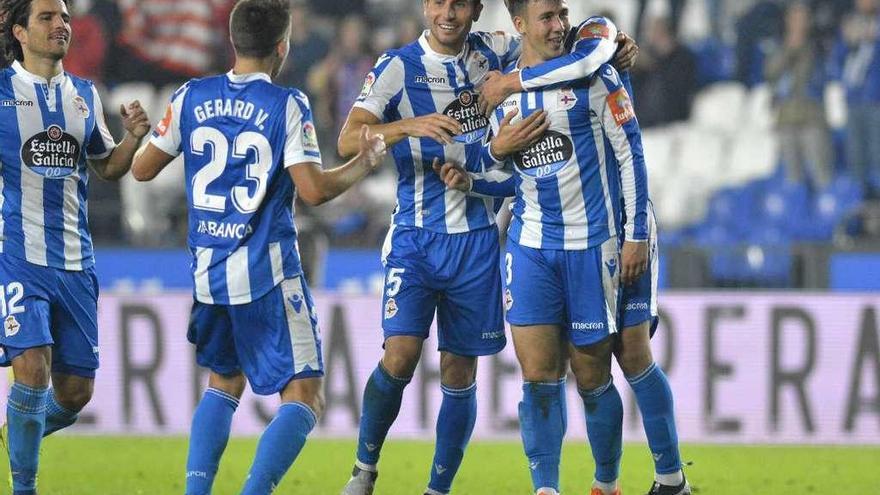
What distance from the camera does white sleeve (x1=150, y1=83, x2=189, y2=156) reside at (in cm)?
561

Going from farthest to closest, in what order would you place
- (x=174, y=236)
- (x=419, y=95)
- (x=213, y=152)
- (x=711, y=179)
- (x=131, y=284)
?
1. (x=711, y=179)
2. (x=174, y=236)
3. (x=131, y=284)
4. (x=419, y=95)
5. (x=213, y=152)

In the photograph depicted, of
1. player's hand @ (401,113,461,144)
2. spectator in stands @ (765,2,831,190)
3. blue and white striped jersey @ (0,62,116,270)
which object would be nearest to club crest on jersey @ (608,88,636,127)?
player's hand @ (401,113,461,144)

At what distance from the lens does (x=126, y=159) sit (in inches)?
251

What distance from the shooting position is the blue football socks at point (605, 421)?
242 inches

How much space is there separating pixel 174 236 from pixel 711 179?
4992mm

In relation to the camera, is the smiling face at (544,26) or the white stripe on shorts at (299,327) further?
the smiling face at (544,26)

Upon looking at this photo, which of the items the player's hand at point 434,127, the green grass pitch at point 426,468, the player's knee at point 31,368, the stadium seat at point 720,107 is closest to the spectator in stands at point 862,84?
the stadium seat at point 720,107

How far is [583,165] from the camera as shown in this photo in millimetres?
6062

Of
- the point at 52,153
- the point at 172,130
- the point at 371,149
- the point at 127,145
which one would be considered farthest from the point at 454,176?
the point at 52,153

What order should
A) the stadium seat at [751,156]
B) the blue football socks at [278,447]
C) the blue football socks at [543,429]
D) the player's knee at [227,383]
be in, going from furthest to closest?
the stadium seat at [751,156], the blue football socks at [543,429], the player's knee at [227,383], the blue football socks at [278,447]

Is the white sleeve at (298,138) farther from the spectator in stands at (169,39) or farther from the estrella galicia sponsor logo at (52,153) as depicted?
the spectator in stands at (169,39)

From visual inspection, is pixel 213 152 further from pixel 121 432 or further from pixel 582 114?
pixel 121 432

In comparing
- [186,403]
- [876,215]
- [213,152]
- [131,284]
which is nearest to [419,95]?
[213,152]

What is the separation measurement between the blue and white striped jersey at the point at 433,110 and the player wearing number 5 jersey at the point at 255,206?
2.85 feet
